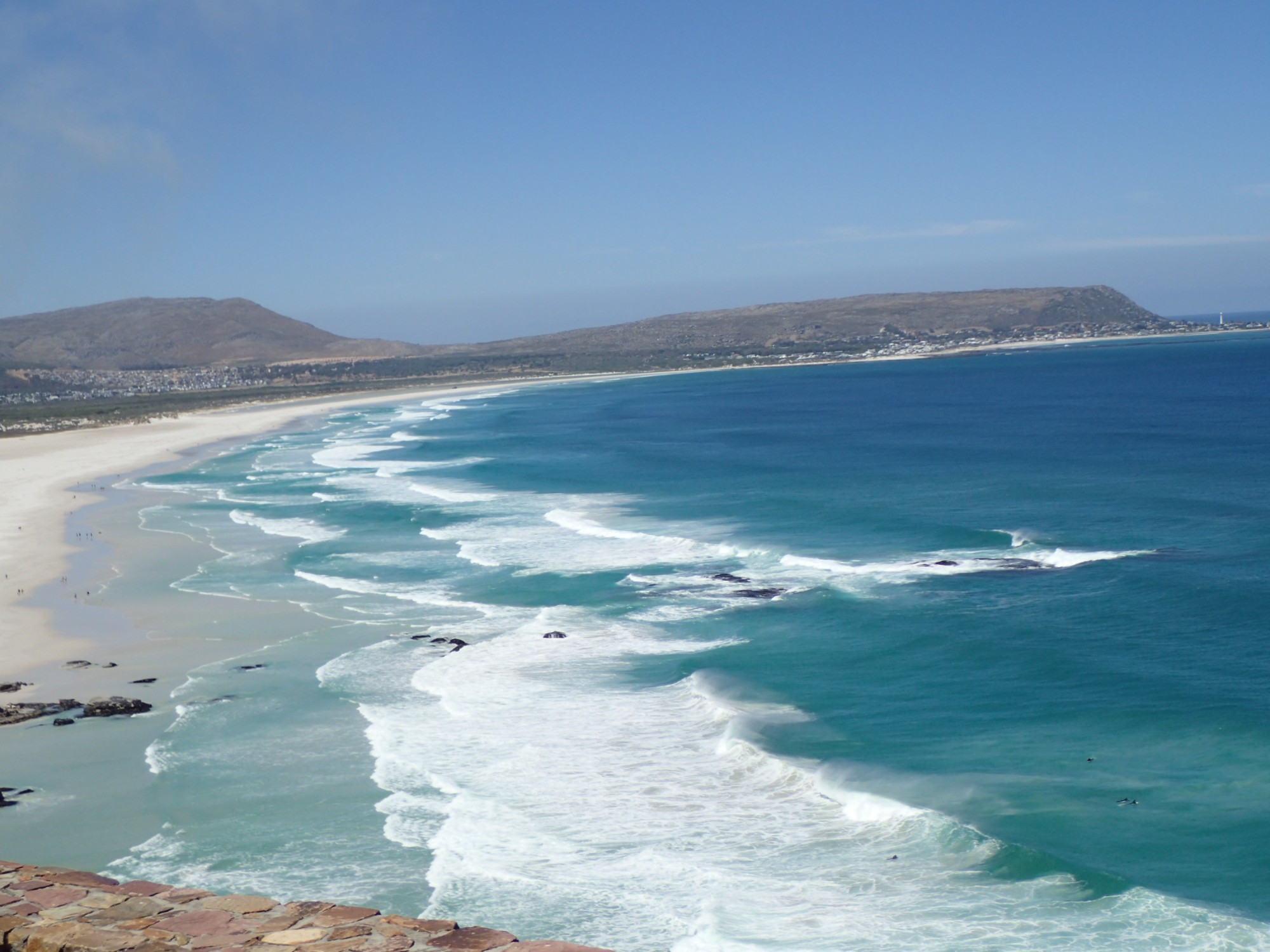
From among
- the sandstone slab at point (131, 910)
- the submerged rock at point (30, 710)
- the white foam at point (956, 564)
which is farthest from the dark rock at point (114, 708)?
the white foam at point (956, 564)

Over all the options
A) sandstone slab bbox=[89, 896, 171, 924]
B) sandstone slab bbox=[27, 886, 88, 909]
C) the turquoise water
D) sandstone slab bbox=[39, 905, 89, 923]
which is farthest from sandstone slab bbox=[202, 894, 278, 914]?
the turquoise water

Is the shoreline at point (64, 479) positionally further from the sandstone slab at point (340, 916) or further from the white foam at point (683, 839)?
the sandstone slab at point (340, 916)

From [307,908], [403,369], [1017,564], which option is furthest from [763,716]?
[403,369]

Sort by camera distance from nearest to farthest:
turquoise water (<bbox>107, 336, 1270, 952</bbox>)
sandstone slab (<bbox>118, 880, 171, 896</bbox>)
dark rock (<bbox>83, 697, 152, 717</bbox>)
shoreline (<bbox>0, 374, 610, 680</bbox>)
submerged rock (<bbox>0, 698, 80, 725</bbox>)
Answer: sandstone slab (<bbox>118, 880, 171, 896</bbox>), turquoise water (<bbox>107, 336, 1270, 952</bbox>), submerged rock (<bbox>0, 698, 80, 725</bbox>), dark rock (<bbox>83, 697, 152, 717</bbox>), shoreline (<bbox>0, 374, 610, 680</bbox>)

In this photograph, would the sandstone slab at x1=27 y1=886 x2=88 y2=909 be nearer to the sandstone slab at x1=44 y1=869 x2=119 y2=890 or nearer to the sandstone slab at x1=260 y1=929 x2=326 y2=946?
the sandstone slab at x1=44 y1=869 x2=119 y2=890

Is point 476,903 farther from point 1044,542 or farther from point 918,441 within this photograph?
point 918,441

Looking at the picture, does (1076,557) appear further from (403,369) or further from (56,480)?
(403,369)

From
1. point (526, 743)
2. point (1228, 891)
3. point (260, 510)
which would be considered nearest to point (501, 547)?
point (260, 510)
